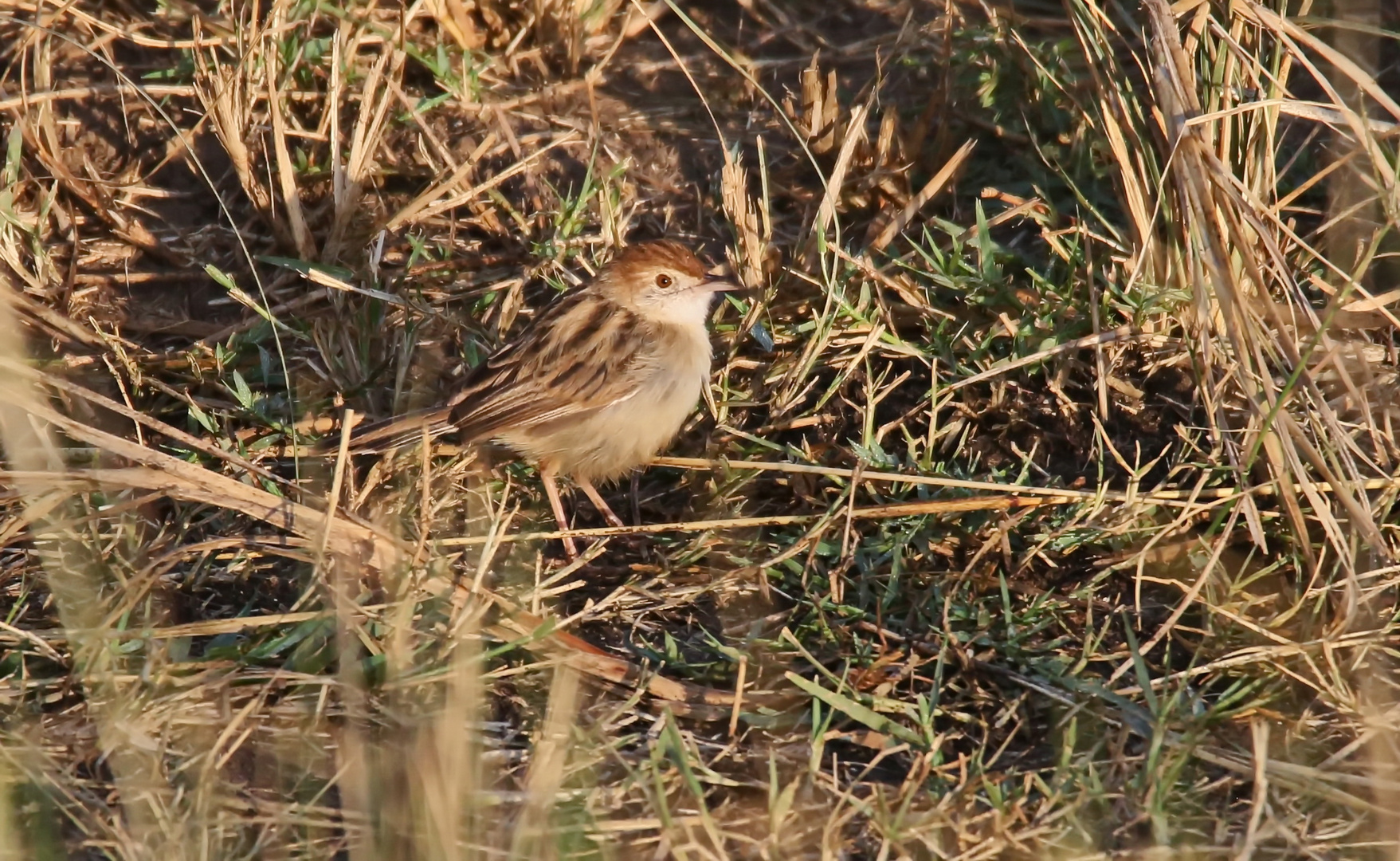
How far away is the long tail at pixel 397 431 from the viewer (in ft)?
18.6

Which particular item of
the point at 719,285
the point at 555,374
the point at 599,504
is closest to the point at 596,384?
the point at 555,374

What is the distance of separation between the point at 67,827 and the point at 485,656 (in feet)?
4.21

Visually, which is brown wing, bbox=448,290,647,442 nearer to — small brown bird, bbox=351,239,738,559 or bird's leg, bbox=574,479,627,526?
small brown bird, bbox=351,239,738,559

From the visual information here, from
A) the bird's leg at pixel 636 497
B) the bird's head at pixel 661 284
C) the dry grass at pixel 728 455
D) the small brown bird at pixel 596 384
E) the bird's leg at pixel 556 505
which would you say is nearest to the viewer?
the dry grass at pixel 728 455

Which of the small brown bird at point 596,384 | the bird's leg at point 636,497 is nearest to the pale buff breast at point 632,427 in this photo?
the small brown bird at point 596,384

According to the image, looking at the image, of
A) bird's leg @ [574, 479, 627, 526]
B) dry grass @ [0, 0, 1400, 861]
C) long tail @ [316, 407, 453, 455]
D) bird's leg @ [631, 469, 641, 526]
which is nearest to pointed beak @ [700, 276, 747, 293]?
dry grass @ [0, 0, 1400, 861]

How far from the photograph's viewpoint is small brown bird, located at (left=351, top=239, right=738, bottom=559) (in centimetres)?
581

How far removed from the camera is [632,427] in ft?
19.1

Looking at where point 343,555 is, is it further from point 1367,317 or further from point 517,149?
point 1367,317

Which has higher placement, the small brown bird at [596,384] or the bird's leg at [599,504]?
the small brown bird at [596,384]

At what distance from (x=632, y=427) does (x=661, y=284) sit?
719 millimetres

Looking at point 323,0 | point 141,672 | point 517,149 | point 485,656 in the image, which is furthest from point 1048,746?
point 323,0

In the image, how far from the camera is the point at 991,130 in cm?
698

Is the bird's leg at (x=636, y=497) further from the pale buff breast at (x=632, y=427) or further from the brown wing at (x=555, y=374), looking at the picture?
the brown wing at (x=555, y=374)
